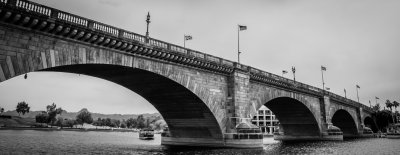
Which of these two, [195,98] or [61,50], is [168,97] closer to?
[195,98]

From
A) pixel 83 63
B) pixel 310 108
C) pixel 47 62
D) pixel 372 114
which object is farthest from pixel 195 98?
pixel 372 114

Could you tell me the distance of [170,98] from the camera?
3519 centimetres

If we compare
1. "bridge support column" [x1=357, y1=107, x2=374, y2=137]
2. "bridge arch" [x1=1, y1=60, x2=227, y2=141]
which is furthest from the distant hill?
"bridge support column" [x1=357, y1=107, x2=374, y2=137]

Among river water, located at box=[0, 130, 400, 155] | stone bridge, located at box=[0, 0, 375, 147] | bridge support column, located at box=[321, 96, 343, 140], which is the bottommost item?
river water, located at box=[0, 130, 400, 155]

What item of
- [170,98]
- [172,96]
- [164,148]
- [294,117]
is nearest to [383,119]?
[294,117]

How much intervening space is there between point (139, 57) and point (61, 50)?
7035 millimetres

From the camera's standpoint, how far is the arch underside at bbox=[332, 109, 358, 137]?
259 feet

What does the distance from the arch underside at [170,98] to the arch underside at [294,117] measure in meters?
20.9

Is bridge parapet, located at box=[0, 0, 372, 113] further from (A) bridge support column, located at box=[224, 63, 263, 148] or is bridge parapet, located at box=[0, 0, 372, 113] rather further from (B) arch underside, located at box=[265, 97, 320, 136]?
(B) arch underside, located at box=[265, 97, 320, 136]

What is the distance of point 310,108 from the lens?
56500 mm

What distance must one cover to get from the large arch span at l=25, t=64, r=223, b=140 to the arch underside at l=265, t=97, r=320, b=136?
2091cm

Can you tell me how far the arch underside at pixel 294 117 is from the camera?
2194 inches

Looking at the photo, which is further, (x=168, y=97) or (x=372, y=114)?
(x=372, y=114)

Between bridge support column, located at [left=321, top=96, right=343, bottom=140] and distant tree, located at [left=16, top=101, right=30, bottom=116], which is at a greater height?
distant tree, located at [left=16, top=101, right=30, bottom=116]
